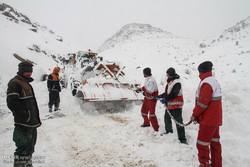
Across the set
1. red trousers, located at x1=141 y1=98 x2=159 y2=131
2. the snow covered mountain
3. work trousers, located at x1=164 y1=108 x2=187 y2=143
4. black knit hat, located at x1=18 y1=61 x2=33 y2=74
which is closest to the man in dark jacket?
black knit hat, located at x1=18 y1=61 x2=33 y2=74

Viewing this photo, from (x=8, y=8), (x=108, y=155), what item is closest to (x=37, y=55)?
(x=8, y=8)

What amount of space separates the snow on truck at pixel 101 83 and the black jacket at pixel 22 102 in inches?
99.7

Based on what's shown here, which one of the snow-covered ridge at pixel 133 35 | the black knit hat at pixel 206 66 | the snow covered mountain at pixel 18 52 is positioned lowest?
the black knit hat at pixel 206 66

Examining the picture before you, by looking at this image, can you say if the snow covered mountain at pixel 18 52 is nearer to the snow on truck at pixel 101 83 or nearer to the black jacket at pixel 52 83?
the black jacket at pixel 52 83

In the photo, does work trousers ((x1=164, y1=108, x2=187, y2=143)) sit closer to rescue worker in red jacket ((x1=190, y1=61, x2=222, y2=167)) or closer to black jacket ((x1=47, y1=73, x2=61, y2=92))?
rescue worker in red jacket ((x1=190, y1=61, x2=222, y2=167))

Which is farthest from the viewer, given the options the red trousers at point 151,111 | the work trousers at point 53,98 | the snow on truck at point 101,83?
the work trousers at point 53,98

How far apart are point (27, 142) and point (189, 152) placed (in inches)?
115

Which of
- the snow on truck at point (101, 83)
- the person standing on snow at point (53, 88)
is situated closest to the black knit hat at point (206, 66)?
the snow on truck at point (101, 83)

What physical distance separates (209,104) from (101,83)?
4.27m

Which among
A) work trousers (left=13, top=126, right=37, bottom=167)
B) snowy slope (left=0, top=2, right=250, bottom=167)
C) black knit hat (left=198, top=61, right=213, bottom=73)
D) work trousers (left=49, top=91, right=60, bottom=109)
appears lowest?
snowy slope (left=0, top=2, right=250, bottom=167)

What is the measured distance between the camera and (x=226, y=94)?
4945 mm

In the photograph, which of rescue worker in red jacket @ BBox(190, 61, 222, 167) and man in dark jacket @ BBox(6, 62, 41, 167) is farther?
rescue worker in red jacket @ BBox(190, 61, 222, 167)

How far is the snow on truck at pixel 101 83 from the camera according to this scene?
5.38 m

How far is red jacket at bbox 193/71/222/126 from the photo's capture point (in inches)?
92.1
